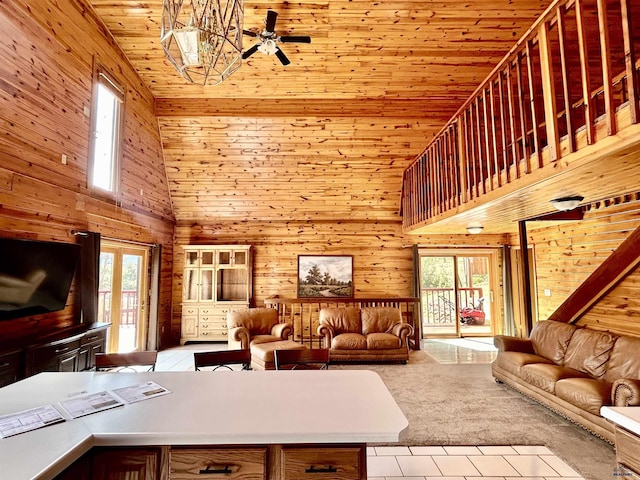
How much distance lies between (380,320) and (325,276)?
6.57ft

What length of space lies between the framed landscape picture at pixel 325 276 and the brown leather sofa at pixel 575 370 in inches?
140

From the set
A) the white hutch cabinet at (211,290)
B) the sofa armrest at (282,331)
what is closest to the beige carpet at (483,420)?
the sofa armrest at (282,331)

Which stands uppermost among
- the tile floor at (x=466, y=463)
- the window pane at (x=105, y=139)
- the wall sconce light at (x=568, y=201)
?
the window pane at (x=105, y=139)

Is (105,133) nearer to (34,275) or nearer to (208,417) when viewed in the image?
(34,275)

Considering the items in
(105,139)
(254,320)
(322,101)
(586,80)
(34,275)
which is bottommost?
(254,320)

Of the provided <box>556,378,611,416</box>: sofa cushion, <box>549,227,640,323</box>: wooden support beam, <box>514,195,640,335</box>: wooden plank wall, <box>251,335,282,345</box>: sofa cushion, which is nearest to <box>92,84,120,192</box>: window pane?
<box>251,335,282,345</box>: sofa cushion

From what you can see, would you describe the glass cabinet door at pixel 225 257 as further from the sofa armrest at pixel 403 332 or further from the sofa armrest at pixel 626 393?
the sofa armrest at pixel 626 393

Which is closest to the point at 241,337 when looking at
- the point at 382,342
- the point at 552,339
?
the point at 382,342

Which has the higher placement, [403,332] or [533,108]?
[533,108]

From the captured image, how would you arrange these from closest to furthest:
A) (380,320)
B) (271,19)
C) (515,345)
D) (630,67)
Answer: (630,67) → (271,19) → (515,345) → (380,320)

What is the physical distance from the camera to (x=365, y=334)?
19.6 feet

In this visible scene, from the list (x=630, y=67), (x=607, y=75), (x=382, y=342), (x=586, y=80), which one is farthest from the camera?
(x=382, y=342)

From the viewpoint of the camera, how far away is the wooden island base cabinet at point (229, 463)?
1.36 metres

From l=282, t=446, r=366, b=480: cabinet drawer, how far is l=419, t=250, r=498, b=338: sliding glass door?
6893mm
